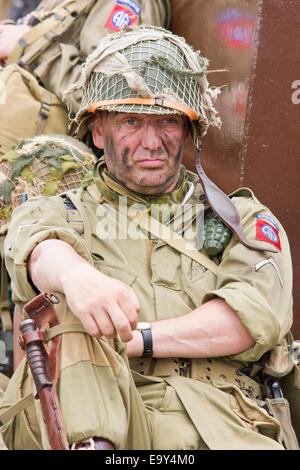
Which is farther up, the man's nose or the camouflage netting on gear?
the man's nose

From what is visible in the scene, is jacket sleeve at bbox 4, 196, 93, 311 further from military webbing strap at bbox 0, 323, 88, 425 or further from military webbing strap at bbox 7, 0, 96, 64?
military webbing strap at bbox 7, 0, 96, 64

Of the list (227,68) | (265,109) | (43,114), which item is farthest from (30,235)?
(43,114)

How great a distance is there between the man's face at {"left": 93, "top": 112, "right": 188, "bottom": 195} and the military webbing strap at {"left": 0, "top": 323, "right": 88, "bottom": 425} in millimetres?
932

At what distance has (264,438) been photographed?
2691mm

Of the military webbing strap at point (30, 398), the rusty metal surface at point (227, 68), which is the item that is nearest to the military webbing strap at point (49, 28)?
the rusty metal surface at point (227, 68)

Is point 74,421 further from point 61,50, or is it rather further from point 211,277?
point 61,50

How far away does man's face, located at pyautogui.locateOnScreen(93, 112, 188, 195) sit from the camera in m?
3.13

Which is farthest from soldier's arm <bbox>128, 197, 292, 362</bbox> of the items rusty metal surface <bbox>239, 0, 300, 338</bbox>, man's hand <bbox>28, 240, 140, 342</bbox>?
rusty metal surface <bbox>239, 0, 300, 338</bbox>

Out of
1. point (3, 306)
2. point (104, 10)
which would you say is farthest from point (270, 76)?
point (3, 306)

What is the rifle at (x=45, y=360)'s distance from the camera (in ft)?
7.43

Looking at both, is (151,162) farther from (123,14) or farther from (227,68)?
(123,14)

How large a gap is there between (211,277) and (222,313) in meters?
0.28

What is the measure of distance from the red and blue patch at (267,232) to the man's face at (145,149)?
425mm

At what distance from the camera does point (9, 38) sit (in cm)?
522
